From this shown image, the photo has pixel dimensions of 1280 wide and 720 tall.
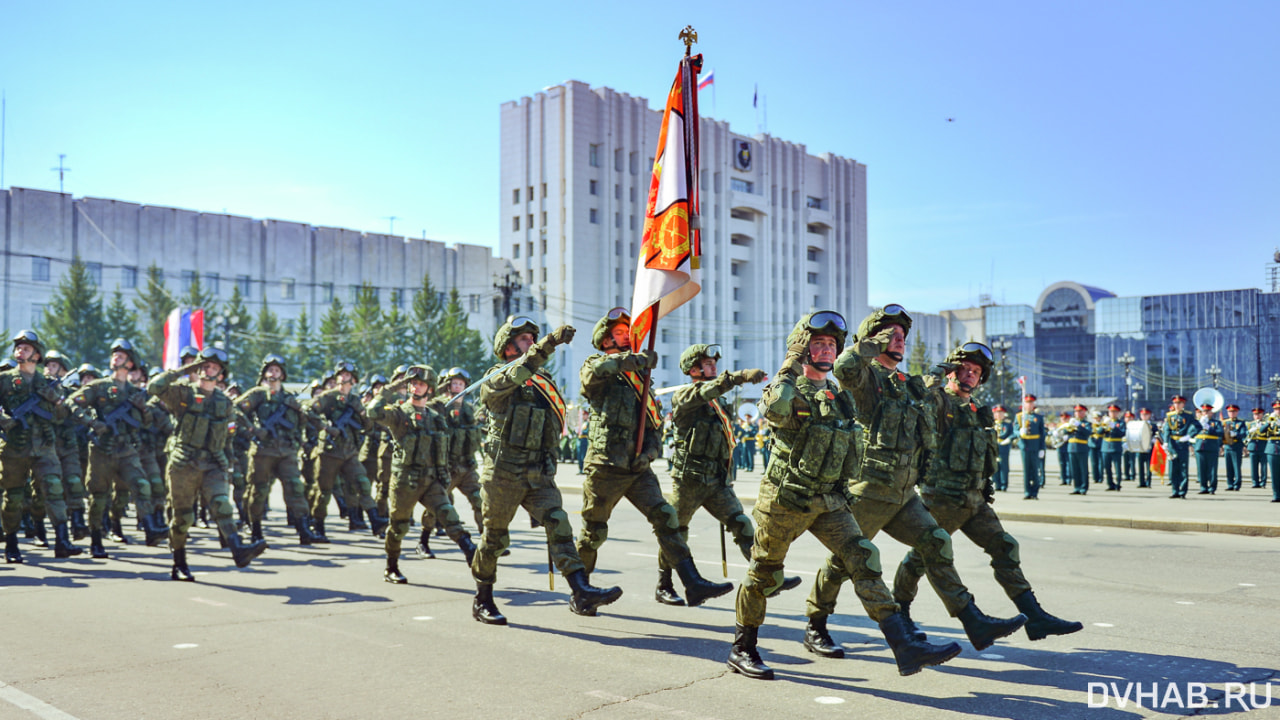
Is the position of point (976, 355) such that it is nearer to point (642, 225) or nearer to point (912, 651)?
point (912, 651)

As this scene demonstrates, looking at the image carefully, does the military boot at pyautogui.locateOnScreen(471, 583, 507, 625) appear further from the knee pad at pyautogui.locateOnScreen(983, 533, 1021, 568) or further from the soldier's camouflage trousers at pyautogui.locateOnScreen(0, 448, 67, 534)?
the soldier's camouflage trousers at pyautogui.locateOnScreen(0, 448, 67, 534)

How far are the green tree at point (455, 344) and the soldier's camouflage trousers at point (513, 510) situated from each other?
55.4 m

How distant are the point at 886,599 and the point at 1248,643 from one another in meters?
2.86

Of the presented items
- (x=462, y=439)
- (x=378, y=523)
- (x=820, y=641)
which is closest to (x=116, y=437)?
(x=378, y=523)

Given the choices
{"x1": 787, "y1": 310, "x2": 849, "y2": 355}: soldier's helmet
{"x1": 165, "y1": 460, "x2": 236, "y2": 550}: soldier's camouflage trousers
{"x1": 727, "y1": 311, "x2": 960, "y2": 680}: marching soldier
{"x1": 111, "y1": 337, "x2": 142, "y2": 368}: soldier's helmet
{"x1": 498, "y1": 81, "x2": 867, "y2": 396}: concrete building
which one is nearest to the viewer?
{"x1": 727, "y1": 311, "x2": 960, "y2": 680}: marching soldier

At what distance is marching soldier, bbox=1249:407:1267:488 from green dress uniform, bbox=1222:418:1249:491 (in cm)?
33

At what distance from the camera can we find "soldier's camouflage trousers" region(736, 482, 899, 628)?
5887 mm

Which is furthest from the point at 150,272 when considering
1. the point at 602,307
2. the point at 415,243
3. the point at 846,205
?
the point at 846,205

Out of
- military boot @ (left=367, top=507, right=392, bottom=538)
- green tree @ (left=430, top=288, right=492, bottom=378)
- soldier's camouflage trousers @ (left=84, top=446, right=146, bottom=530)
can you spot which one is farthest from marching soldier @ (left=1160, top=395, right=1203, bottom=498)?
green tree @ (left=430, top=288, right=492, bottom=378)

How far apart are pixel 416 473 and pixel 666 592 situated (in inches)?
115

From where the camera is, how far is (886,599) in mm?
5871

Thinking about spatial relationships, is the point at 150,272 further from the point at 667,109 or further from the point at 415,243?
the point at 667,109

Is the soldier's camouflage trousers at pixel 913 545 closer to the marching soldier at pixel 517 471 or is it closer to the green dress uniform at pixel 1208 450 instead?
the marching soldier at pixel 517 471

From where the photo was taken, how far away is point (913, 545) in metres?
6.63
